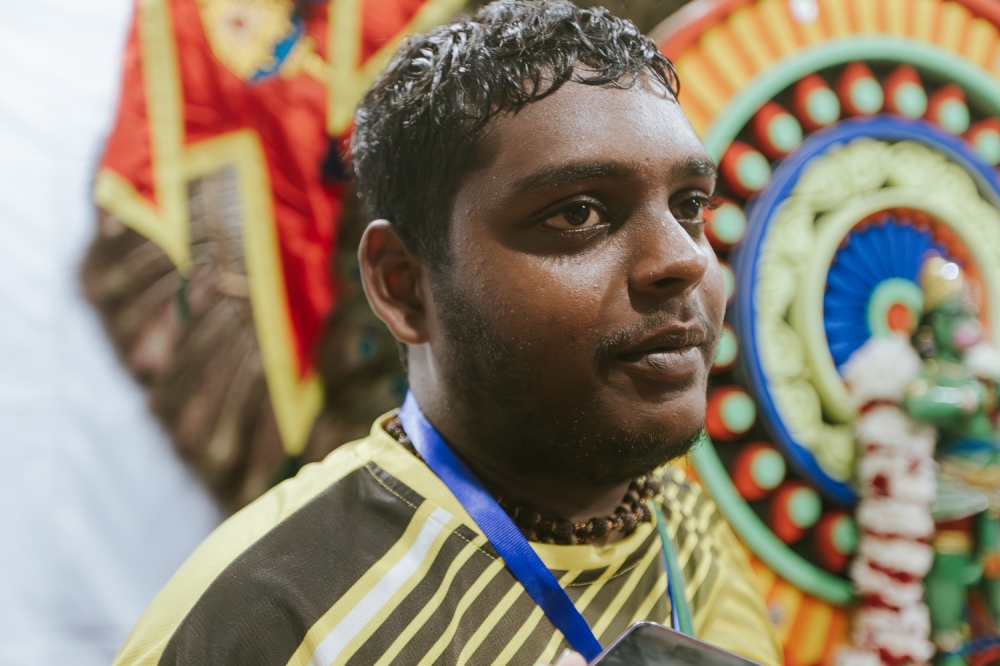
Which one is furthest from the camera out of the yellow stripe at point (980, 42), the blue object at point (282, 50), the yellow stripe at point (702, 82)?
the yellow stripe at point (980, 42)

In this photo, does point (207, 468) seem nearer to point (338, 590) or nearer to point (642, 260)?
point (338, 590)

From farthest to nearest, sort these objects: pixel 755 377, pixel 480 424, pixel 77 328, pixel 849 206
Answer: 1. pixel 849 206
2. pixel 755 377
3. pixel 77 328
4. pixel 480 424

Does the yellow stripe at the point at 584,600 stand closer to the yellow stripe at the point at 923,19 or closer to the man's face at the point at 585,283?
the man's face at the point at 585,283

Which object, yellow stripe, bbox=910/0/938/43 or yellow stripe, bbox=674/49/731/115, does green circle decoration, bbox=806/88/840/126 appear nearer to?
yellow stripe, bbox=674/49/731/115

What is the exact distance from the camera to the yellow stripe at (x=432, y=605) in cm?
58

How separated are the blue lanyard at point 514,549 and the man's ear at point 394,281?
12 centimetres

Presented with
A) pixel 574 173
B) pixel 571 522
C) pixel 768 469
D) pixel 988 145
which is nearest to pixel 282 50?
pixel 574 173

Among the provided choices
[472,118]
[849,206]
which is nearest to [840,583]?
[849,206]

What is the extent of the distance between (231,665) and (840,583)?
143 centimetres

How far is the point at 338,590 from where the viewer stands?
60 centimetres

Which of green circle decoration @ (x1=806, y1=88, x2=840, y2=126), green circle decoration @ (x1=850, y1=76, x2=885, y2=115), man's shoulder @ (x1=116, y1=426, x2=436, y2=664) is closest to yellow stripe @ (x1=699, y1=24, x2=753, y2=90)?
green circle decoration @ (x1=806, y1=88, x2=840, y2=126)

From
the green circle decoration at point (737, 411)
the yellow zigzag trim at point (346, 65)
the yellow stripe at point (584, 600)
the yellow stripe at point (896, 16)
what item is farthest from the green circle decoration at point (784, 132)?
the yellow stripe at point (584, 600)

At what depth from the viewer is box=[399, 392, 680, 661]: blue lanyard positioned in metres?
0.64

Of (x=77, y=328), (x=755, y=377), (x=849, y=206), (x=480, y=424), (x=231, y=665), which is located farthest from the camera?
(x=849, y=206)
